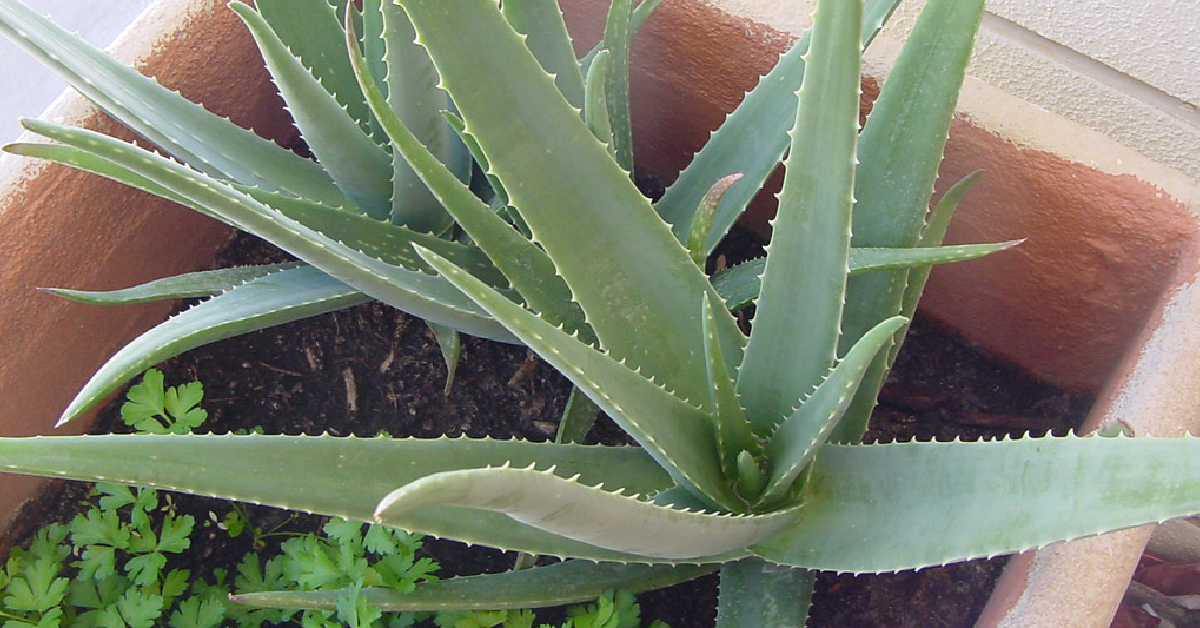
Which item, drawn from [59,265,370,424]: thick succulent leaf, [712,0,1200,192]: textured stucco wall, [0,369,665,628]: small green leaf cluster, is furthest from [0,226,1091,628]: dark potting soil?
[712,0,1200,192]: textured stucco wall

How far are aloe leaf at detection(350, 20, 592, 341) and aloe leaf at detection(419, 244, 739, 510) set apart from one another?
132 millimetres

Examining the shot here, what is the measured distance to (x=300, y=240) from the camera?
0.55 metres

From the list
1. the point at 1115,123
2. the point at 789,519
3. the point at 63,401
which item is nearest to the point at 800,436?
the point at 789,519

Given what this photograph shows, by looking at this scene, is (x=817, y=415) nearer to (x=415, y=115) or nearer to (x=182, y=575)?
(x=415, y=115)

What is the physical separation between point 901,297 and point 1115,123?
2.32 feet

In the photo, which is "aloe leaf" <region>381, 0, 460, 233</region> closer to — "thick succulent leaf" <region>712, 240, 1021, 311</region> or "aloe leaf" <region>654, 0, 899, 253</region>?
"aloe leaf" <region>654, 0, 899, 253</region>

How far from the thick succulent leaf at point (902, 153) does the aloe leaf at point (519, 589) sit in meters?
0.18

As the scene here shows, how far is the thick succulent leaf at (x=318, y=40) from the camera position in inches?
30.0

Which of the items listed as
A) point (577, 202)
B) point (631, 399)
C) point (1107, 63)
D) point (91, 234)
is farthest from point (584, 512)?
point (1107, 63)

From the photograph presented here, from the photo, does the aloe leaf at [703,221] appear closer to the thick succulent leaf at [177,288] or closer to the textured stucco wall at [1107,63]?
the thick succulent leaf at [177,288]

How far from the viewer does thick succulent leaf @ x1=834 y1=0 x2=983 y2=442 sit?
24.1 inches

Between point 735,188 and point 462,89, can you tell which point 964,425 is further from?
point 462,89

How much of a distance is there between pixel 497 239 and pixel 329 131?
0.18m

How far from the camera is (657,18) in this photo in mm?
849
